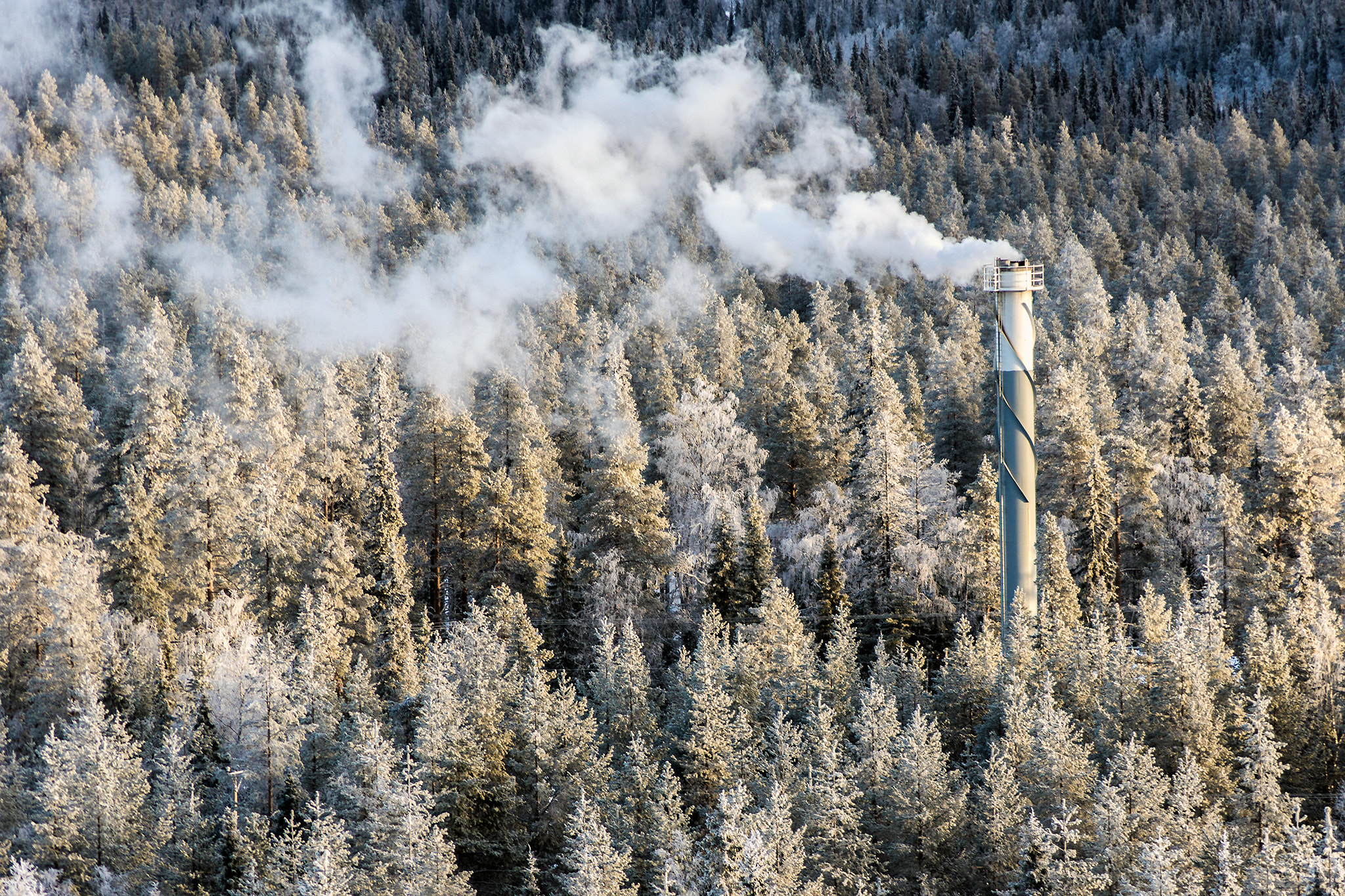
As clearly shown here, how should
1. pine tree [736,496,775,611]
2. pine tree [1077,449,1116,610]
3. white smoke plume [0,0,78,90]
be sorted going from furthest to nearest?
white smoke plume [0,0,78,90], pine tree [1077,449,1116,610], pine tree [736,496,775,611]

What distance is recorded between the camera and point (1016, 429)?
4672 centimetres

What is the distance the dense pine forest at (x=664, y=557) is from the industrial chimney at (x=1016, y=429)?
6.99ft

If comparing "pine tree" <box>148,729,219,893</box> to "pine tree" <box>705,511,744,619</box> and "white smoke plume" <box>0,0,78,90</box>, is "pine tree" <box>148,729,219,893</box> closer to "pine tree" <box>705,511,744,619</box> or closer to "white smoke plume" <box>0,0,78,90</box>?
"pine tree" <box>705,511,744,619</box>

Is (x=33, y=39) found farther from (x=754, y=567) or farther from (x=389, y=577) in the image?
(x=754, y=567)

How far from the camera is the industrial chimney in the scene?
Answer: 151 feet

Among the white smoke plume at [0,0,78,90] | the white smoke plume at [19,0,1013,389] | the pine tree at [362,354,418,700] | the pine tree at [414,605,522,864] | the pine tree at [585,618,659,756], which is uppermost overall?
the white smoke plume at [0,0,78,90]

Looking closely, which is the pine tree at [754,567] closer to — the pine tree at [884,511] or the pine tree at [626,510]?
the pine tree at [884,511]

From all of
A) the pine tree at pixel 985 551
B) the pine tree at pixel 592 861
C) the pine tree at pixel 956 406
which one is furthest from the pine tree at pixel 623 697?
the pine tree at pixel 956 406

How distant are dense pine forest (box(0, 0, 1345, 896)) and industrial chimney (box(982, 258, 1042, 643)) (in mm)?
2130

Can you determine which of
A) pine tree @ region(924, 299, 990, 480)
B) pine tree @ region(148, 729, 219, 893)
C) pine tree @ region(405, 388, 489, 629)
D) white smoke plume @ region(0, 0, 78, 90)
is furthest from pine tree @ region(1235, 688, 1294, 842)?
white smoke plume @ region(0, 0, 78, 90)

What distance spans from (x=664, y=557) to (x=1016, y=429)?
17.3 metres

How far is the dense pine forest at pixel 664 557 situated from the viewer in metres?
39.6

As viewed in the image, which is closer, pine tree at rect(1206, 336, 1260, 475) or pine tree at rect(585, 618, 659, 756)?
pine tree at rect(585, 618, 659, 756)

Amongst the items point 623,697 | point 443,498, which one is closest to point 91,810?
point 623,697
